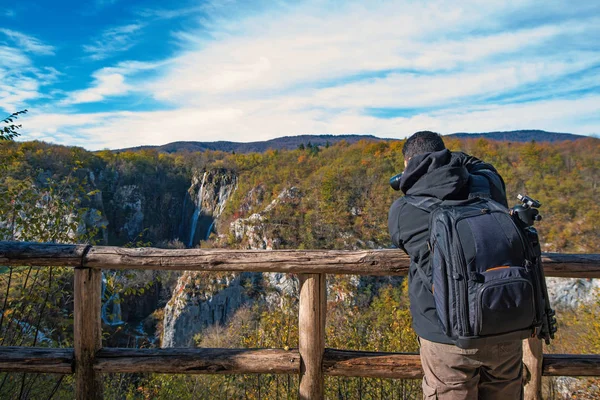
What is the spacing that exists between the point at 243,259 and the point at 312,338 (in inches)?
25.4

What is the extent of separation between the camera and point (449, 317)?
1.64 meters

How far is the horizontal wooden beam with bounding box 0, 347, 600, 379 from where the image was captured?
252 cm

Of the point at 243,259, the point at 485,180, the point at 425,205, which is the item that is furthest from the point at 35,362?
the point at 485,180

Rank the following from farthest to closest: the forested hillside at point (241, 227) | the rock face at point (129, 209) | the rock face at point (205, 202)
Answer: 1. the rock face at point (129, 209)
2. the rock face at point (205, 202)
3. the forested hillside at point (241, 227)

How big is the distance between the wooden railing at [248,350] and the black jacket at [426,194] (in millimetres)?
557

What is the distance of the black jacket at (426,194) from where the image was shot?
68.8 inches

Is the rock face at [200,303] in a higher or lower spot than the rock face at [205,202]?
lower

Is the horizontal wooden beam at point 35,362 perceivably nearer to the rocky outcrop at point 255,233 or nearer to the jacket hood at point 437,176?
the jacket hood at point 437,176

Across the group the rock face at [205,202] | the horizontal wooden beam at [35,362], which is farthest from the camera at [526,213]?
the rock face at [205,202]

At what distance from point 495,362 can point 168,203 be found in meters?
70.9

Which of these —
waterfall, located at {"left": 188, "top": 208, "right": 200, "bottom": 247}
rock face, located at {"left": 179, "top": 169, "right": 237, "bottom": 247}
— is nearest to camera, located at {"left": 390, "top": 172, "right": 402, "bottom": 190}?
rock face, located at {"left": 179, "top": 169, "right": 237, "bottom": 247}

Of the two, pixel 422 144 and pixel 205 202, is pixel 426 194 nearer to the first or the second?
pixel 422 144

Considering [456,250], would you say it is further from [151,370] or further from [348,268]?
[151,370]

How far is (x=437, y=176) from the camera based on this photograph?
1.75m
